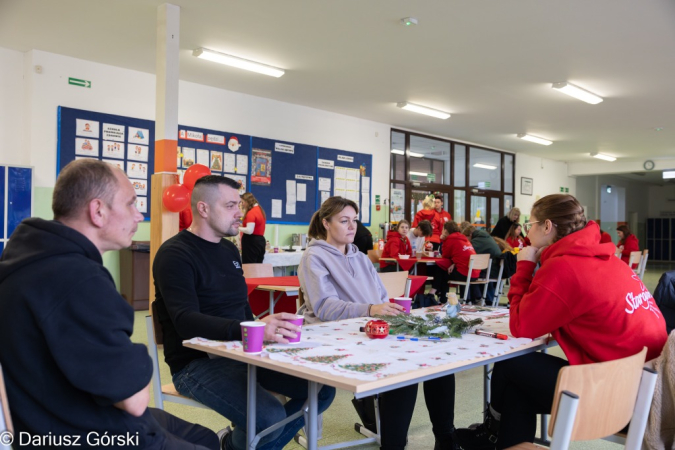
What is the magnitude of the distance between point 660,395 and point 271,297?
3.15 metres

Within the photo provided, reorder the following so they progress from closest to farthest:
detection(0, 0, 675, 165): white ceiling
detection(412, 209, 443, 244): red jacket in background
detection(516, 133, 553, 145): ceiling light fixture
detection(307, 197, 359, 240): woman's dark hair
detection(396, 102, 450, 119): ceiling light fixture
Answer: detection(307, 197, 359, 240): woman's dark hair < detection(0, 0, 675, 165): white ceiling < detection(396, 102, 450, 119): ceiling light fixture < detection(412, 209, 443, 244): red jacket in background < detection(516, 133, 553, 145): ceiling light fixture

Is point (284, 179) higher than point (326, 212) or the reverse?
higher

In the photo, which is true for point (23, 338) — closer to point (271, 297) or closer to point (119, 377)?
point (119, 377)

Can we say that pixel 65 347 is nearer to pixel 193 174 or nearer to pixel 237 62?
pixel 193 174

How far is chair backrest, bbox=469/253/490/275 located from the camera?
22.7ft

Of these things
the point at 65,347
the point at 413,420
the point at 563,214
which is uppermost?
the point at 563,214

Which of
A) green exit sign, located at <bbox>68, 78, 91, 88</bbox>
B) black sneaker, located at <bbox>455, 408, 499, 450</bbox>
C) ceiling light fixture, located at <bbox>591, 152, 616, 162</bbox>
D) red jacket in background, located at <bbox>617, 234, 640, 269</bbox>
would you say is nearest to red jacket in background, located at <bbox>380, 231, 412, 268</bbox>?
green exit sign, located at <bbox>68, 78, 91, 88</bbox>

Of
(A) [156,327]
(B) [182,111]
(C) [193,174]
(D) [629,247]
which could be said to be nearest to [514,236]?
(D) [629,247]

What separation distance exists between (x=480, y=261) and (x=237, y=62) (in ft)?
12.4

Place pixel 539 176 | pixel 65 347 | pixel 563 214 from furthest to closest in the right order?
pixel 539 176, pixel 563 214, pixel 65 347

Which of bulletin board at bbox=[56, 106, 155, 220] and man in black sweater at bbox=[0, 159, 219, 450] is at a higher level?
bulletin board at bbox=[56, 106, 155, 220]

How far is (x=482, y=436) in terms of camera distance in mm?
2438

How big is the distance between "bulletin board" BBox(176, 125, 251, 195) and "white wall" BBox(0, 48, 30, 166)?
185cm

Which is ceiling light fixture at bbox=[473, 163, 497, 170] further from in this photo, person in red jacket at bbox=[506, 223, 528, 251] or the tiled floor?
the tiled floor
